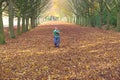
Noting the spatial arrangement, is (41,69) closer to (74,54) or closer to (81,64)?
(81,64)

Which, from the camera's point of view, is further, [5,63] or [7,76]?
[5,63]

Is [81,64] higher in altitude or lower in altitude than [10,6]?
lower

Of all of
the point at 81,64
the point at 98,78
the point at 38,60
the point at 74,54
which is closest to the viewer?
the point at 98,78

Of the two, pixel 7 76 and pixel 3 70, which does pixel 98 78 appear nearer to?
pixel 7 76

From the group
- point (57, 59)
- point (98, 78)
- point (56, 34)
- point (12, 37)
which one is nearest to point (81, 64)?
point (57, 59)

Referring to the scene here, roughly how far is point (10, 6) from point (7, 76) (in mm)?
18268

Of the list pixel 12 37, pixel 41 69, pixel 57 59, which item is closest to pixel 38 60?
pixel 57 59

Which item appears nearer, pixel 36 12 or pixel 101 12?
pixel 101 12

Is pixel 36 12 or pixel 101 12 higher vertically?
pixel 36 12

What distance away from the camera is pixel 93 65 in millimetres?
12438

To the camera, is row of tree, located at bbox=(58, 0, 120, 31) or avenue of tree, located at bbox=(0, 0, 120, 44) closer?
avenue of tree, located at bbox=(0, 0, 120, 44)

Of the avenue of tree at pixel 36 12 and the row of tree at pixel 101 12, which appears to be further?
the row of tree at pixel 101 12

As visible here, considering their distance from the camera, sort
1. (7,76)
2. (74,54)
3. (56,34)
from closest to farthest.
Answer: (7,76), (74,54), (56,34)

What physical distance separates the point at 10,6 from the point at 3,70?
17094 mm
